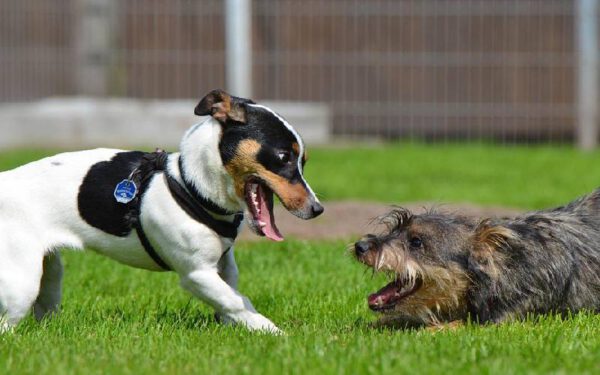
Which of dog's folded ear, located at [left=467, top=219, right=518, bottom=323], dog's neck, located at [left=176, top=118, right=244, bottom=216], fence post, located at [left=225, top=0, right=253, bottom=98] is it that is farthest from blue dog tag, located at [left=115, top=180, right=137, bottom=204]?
fence post, located at [left=225, top=0, right=253, bottom=98]

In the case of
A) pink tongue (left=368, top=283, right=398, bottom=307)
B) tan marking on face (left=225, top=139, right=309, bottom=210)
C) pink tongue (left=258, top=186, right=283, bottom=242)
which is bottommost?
pink tongue (left=368, top=283, right=398, bottom=307)

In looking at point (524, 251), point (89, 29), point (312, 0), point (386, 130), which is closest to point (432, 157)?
point (386, 130)

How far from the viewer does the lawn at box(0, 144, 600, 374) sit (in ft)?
16.3

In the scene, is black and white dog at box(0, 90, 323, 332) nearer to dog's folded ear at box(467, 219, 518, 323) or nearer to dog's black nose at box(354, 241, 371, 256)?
dog's black nose at box(354, 241, 371, 256)

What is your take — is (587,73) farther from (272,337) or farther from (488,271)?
(272,337)

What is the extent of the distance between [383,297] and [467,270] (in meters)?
0.43

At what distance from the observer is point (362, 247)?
20.2ft

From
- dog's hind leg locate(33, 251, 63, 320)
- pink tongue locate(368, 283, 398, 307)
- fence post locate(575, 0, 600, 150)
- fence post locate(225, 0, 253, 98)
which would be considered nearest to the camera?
pink tongue locate(368, 283, 398, 307)

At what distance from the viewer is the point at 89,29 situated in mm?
17453

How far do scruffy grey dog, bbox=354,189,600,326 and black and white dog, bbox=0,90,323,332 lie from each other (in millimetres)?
573

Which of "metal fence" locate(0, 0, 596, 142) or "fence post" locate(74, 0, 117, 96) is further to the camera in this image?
"metal fence" locate(0, 0, 596, 142)

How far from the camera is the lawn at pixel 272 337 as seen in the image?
4969 millimetres

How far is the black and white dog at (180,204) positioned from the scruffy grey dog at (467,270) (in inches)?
22.6

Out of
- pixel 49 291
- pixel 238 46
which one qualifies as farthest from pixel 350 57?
pixel 49 291
